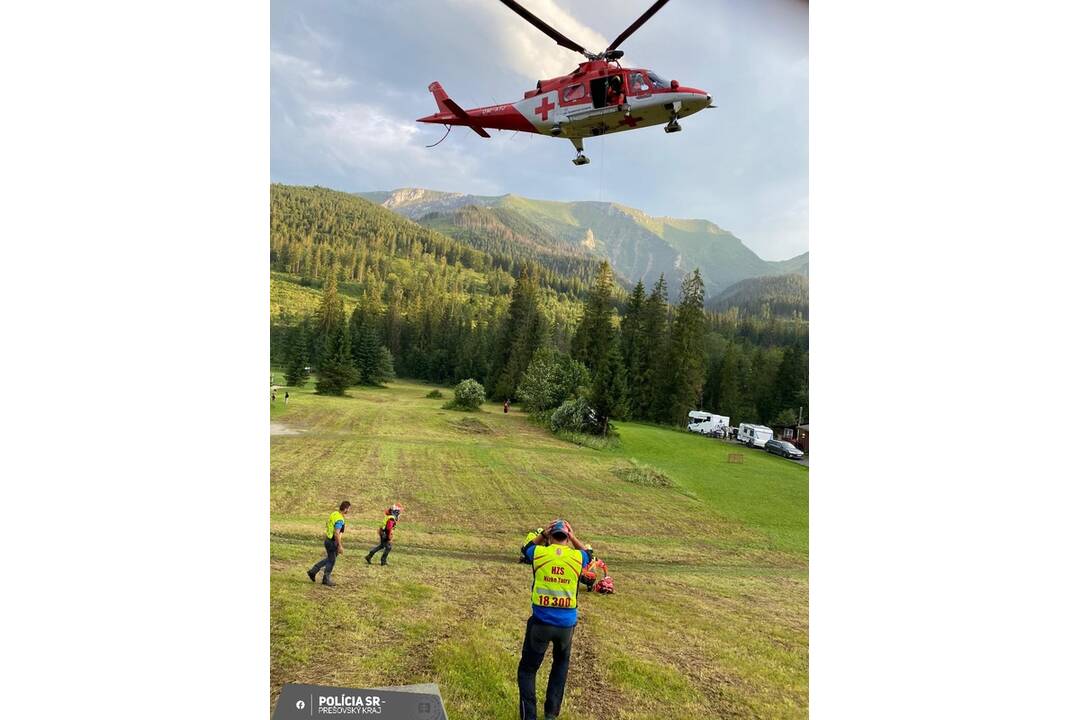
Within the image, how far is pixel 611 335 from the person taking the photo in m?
6.12

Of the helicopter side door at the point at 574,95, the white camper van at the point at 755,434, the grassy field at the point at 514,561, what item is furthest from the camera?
the white camper van at the point at 755,434

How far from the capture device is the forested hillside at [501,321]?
6039mm

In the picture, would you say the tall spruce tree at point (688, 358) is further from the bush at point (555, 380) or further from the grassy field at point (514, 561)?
the bush at point (555, 380)

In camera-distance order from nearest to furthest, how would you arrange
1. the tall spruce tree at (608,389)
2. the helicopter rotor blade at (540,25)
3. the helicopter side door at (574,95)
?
the helicopter rotor blade at (540,25)
the helicopter side door at (574,95)
the tall spruce tree at (608,389)

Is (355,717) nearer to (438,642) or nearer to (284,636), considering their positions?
(438,642)

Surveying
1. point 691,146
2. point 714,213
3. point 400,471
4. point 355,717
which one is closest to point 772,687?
point 355,717

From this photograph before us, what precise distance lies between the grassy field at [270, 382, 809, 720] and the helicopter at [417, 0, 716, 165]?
2.53 meters

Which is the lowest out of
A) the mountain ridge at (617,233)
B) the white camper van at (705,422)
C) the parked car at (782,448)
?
the parked car at (782,448)

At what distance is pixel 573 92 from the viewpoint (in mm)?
4977

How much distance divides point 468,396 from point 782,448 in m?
2.93

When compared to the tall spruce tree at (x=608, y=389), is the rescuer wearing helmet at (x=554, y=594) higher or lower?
lower

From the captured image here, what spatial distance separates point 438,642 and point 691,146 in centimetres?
464
